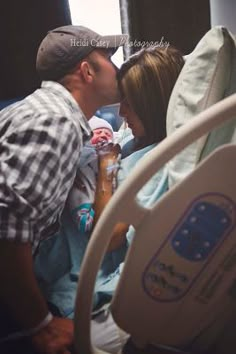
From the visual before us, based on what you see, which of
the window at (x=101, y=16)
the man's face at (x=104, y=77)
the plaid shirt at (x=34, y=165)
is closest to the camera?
the plaid shirt at (x=34, y=165)

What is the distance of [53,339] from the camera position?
0.88 meters

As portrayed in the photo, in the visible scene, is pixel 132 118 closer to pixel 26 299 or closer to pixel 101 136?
pixel 101 136

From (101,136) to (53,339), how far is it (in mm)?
949

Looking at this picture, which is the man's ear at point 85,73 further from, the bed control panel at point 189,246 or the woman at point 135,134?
the bed control panel at point 189,246

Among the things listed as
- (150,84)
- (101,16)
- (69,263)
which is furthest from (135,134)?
(101,16)

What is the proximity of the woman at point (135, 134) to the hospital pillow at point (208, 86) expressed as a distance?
0.17 meters

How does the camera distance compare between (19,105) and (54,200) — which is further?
(19,105)

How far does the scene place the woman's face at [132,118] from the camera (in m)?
1.30

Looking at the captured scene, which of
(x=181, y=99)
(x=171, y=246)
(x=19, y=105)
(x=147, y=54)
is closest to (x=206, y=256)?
(x=171, y=246)

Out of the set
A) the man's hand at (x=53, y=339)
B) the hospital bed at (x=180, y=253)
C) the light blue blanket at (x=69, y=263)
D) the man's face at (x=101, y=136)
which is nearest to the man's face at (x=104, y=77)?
the man's face at (x=101, y=136)

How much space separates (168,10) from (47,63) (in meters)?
1.83

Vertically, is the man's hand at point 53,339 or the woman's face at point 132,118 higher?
the woman's face at point 132,118

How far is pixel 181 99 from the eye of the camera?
0.89 meters

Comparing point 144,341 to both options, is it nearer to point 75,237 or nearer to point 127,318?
point 127,318
